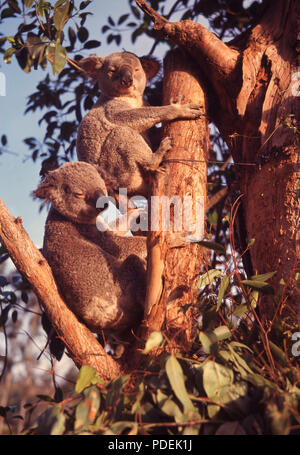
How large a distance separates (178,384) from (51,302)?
0.89 metres

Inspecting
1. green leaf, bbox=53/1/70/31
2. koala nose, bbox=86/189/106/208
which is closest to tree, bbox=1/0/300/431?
green leaf, bbox=53/1/70/31

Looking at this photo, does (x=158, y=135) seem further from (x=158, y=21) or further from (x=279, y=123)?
(x=279, y=123)

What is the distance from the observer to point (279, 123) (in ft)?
7.76

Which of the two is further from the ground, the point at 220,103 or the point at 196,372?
the point at 220,103

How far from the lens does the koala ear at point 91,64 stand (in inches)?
135

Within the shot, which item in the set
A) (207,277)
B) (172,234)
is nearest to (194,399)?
(207,277)

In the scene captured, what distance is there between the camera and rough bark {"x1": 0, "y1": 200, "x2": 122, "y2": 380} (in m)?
2.06

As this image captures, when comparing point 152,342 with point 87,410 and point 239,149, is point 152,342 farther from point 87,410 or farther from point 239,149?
point 239,149

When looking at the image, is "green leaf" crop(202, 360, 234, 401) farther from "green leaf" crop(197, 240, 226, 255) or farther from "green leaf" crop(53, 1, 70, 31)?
"green leaf" crop(53, 1, 70, 31)

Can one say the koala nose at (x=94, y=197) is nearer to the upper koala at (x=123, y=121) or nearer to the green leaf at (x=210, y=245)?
the upper koala at (x=123, y=121)

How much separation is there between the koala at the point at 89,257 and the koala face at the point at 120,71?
0.88 meters
